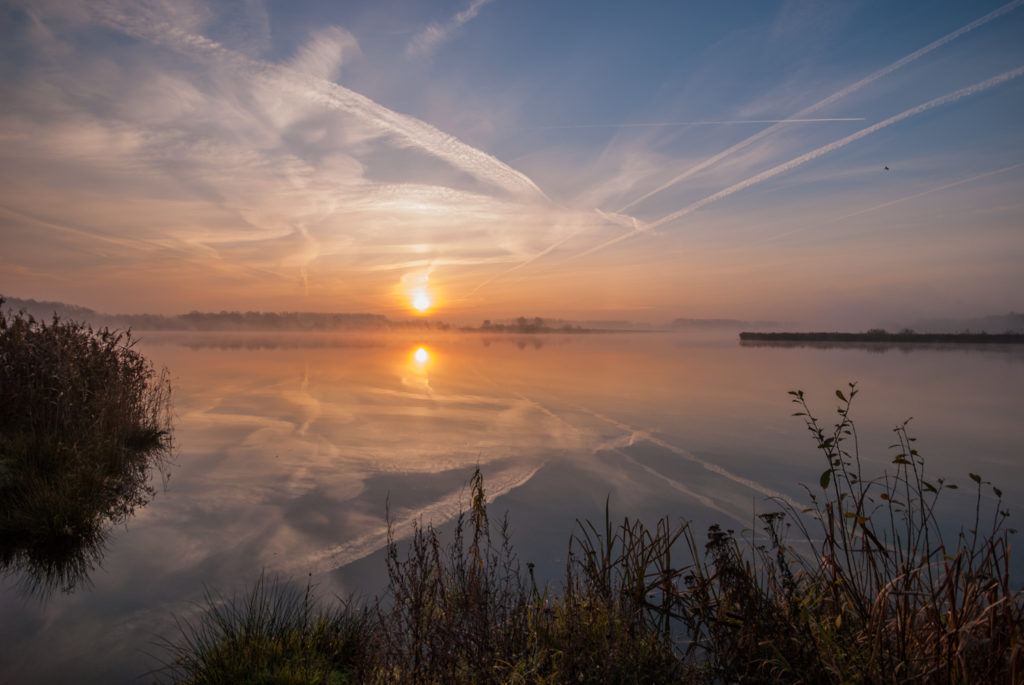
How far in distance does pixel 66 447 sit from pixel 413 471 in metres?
6.79

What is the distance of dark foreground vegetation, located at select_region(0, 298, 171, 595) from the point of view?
7.63 m

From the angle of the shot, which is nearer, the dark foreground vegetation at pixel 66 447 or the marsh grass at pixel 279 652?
the marsh grass at pixel 279 652

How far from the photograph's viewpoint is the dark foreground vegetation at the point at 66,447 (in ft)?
25.0

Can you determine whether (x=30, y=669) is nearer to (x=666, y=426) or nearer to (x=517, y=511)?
(x=517, y=511)

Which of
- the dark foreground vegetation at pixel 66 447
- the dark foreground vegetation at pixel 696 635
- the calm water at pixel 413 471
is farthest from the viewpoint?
the dark foreground vegetation at pixel 66 447

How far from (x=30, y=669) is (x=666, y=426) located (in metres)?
16.8

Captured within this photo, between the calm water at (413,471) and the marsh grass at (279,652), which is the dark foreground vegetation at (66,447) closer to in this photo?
the calm water at (413,471)

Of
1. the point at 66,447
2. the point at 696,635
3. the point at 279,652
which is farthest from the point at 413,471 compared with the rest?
the point at 696,635

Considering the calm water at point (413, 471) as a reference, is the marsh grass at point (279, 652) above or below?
above

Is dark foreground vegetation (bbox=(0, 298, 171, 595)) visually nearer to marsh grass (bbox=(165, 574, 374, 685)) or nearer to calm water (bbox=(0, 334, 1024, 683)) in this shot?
calm water (bbox=(0, 334, 1024, 683))

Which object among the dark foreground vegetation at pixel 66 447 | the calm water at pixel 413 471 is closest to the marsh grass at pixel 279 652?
the calm water at pixel 413 471

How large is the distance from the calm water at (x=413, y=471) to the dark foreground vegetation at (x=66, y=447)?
52cm

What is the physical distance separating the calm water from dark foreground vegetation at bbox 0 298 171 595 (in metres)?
0.52

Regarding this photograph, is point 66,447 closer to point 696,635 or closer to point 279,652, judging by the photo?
point 279,652
